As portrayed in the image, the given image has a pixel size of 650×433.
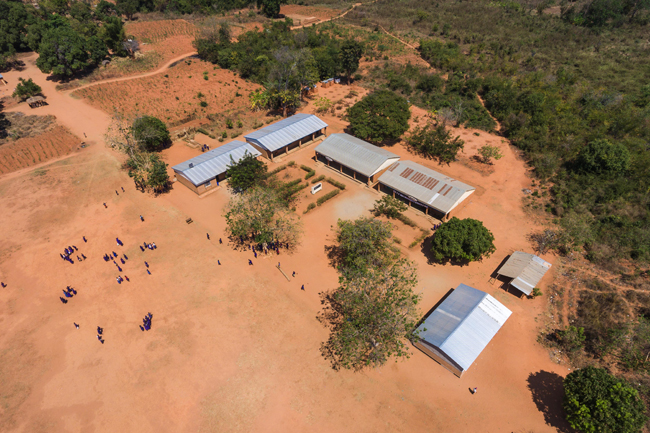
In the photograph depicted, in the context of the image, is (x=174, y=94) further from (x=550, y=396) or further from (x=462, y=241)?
(x=550, y=396)

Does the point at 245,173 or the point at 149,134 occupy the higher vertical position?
the point at 149,134

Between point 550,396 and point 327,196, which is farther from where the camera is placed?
point 327,196

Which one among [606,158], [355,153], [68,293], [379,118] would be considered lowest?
[68,293]

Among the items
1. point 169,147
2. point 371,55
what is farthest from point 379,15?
point 169,147

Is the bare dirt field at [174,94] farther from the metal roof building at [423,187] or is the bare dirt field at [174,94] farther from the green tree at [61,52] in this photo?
the metal roof building at [423,187]

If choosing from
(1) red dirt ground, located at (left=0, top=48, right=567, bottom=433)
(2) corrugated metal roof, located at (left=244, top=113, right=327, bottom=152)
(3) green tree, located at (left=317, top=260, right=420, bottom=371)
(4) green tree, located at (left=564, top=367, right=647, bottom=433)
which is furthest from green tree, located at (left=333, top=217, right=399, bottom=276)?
(2) corrugated metal roof, located at (left=244, top=113, right=327, bottom=152)

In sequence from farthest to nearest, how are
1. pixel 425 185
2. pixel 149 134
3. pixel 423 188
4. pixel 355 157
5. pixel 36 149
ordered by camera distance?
pixel 36 149 < pixel 149 134 < pixel 355 157 < pixel 425 185 < pixel 423 188

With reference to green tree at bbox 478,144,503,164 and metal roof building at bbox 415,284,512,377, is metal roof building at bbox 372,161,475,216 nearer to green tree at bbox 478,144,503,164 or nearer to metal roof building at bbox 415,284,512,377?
green tree at bbox 478,144,503,164

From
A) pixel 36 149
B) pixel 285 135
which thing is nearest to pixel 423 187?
pixel 285 135
